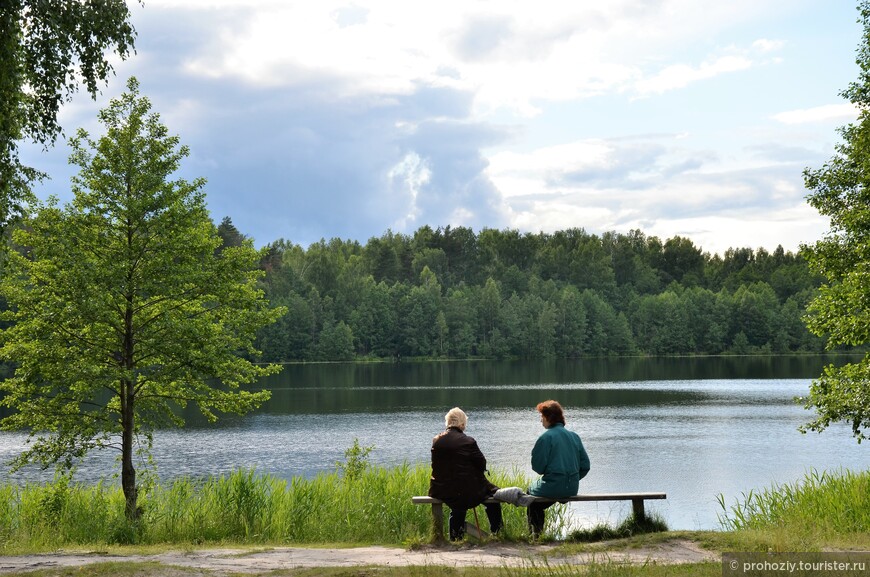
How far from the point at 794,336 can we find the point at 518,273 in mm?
48570

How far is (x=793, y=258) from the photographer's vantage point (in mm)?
173625

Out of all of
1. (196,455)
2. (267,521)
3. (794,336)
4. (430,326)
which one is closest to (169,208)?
(267,521)

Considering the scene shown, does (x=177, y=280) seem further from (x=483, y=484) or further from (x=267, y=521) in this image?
(x=483, y=484)

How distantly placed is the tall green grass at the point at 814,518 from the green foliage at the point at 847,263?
1131mm

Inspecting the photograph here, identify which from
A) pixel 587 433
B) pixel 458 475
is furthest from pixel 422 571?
pixel 587 433

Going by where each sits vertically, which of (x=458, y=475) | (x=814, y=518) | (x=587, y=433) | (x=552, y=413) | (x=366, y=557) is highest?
(x=552, y=413)

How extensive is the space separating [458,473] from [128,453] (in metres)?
6.89

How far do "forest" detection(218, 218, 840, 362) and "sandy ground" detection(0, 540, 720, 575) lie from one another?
101 metres

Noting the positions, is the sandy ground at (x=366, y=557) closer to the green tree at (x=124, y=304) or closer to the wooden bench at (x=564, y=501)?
the wooden bench at (x=564, y=501)

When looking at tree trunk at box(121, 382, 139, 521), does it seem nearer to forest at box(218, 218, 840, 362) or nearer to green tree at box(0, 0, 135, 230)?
green tree at box(0, 0, 135, 230)

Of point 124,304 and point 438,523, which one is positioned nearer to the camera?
point 438,523

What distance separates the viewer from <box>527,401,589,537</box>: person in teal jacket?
966cm

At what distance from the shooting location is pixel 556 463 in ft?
31.8

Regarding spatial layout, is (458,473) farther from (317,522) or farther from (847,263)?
(847,263)
